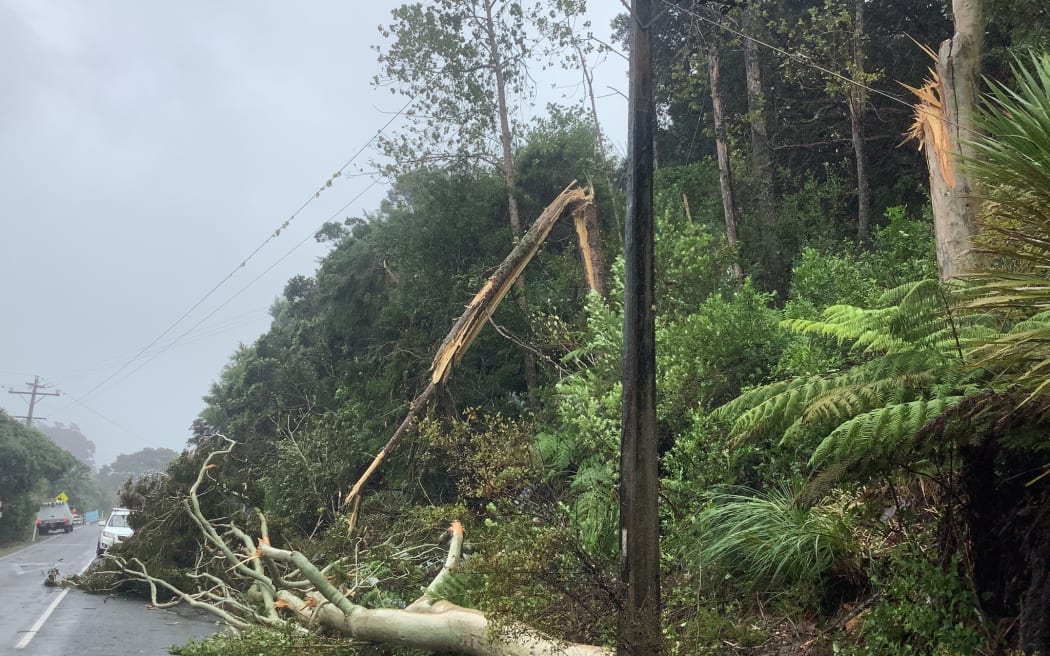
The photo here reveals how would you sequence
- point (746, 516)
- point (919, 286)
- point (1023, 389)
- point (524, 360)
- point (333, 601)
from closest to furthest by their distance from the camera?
1. point (1023, 389)
2. point (919, 286)
3. point (746, 516)
4. point (333, 601)
5. point (524, 360)

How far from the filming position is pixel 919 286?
457 centimetres

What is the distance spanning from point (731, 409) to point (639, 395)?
5.02 feet

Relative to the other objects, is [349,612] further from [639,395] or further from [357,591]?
[639,395]

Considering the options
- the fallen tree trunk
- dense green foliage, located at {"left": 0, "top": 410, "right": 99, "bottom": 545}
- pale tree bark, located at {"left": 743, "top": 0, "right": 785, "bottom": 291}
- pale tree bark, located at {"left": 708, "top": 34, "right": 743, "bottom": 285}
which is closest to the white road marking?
the fallen tree trunk

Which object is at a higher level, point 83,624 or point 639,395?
point 639,395

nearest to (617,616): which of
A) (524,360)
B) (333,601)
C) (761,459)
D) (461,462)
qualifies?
(761,459)

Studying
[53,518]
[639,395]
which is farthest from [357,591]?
[53,518]

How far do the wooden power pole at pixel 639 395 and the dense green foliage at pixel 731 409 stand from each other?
29 centimetres

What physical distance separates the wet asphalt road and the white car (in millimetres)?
3489

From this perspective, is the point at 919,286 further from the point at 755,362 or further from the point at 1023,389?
the point at 755,362

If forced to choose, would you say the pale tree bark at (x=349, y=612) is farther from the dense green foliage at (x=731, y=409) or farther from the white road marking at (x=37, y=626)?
the white road marking at (x=37, y=626)

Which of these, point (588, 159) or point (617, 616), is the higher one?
point (588, 159)

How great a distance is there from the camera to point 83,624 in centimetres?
1089

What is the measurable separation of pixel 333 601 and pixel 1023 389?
6291 mm
